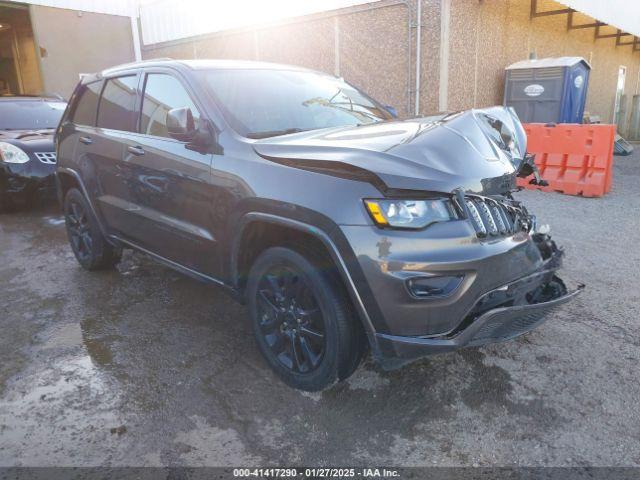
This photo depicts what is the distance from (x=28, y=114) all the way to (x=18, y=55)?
13.0 metres

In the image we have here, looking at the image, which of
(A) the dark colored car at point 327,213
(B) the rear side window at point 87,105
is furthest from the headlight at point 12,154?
(A) the dark colored car at point 327,213

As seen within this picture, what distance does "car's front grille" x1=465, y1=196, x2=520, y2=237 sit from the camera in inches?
88.9

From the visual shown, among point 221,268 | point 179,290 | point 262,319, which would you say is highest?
point 221,268

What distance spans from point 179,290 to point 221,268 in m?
1.40

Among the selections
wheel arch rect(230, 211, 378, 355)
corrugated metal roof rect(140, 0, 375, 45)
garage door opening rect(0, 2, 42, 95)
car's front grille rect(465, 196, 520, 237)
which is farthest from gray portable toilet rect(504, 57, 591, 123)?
garage door opening rect(0, 2, 42, 95)

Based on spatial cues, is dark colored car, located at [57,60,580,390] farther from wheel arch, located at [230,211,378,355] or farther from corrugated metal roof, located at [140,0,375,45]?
corrugated metal roof, located at [140,0,375,45]

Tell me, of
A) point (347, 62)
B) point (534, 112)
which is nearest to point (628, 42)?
point (534, 112)

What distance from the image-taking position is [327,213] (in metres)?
2.26

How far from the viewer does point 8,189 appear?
6973 millimetres

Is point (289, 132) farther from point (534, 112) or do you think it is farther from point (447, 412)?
point (534, 112)

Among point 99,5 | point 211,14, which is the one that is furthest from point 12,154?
point 99,5

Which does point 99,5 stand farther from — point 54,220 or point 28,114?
point 54,220

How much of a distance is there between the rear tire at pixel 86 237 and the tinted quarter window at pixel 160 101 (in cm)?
125

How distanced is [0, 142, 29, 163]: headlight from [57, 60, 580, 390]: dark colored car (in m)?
3.91
